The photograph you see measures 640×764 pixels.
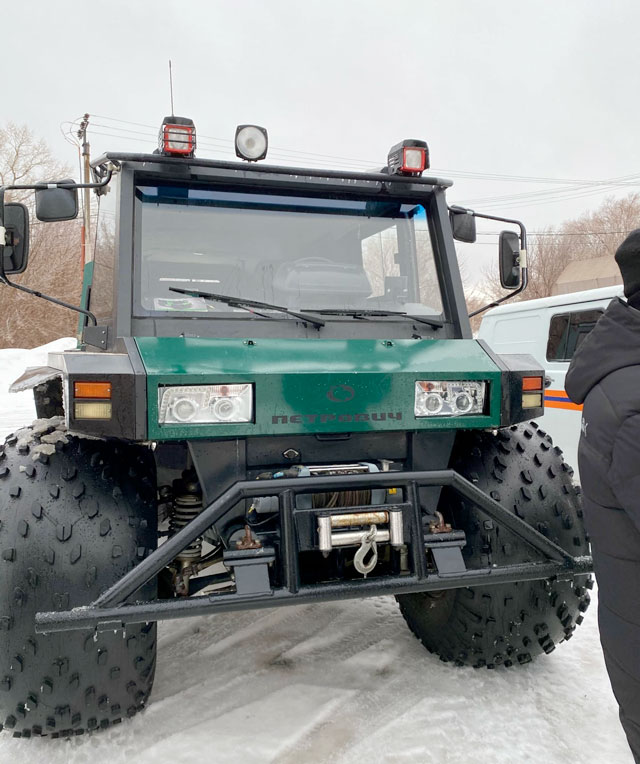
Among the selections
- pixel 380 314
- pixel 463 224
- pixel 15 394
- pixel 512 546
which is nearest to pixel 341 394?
pixel 380 314

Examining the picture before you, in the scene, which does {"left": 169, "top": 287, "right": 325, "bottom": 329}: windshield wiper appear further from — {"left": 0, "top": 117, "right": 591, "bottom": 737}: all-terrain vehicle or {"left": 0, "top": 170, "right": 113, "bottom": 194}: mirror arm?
{"left": 0, "top": 170, "right": 113, "bottom": 194}: mirror arm

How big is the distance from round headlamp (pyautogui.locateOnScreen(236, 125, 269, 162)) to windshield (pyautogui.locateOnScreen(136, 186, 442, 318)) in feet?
0.60

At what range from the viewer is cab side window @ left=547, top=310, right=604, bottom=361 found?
686cm

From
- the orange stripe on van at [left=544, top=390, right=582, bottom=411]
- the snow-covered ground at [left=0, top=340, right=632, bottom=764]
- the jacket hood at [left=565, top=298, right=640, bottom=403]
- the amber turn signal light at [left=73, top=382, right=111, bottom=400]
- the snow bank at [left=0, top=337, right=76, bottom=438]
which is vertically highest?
the jacket hood at [left=565, top=298, right=640, bottom=403]

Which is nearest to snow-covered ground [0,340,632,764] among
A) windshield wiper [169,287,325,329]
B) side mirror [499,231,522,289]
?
windshield wiper [169,287,325,329]

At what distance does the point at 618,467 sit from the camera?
1615 mm

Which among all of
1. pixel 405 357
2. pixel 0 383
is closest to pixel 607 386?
pixel 405 357

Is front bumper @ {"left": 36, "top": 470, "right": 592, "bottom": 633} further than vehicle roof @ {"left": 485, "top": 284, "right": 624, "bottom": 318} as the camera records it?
No

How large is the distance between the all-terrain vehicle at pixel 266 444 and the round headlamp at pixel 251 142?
10 millimetres

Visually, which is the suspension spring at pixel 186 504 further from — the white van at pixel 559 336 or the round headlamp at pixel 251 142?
the white van at pixel 559 336

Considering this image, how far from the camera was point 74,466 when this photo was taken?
2.51 metres

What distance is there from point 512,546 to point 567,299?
16.5ft

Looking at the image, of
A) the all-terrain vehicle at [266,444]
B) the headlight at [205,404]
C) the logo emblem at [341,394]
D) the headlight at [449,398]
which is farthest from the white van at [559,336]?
the headlight at [205,404]

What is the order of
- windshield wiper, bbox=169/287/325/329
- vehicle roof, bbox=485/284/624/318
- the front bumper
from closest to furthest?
1. the front bumper
2. windshield wiper, bbox=169/287/325/329
3. vehicle roof, bbox=485/284/624/318
